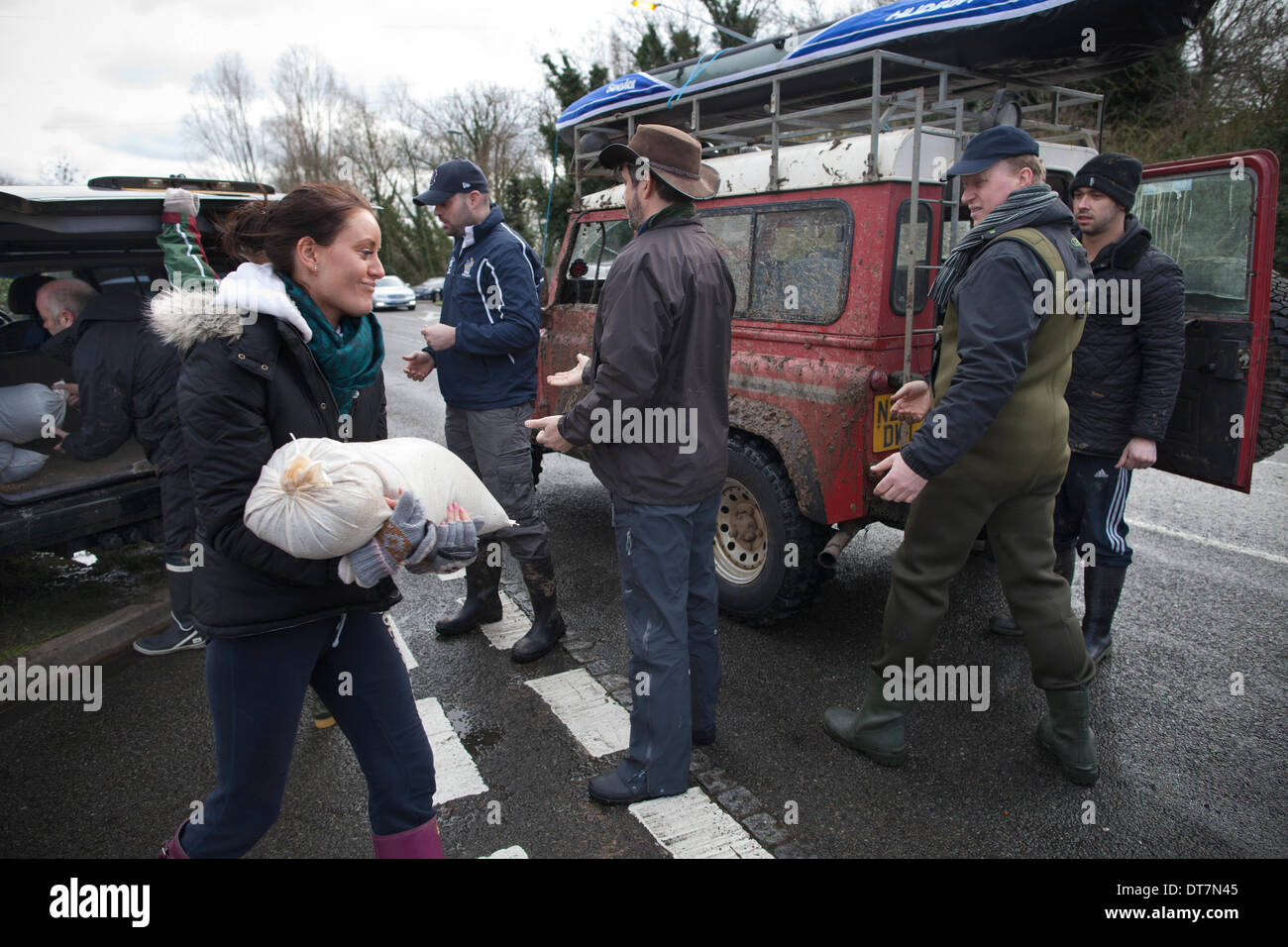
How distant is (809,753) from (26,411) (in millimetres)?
4795

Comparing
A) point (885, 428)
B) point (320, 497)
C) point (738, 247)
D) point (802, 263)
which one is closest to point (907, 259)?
point (802, 263)

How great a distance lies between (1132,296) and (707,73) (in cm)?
253

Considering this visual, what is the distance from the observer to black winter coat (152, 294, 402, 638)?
1.79 metres

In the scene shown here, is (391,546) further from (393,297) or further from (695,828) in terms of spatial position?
(393,297)

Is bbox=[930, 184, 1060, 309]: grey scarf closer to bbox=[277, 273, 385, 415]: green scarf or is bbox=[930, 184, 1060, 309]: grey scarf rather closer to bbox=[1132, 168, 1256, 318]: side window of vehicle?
bbox=[1132, 168, 1256, 318]: side window of vehicle

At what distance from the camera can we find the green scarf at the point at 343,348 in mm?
1981

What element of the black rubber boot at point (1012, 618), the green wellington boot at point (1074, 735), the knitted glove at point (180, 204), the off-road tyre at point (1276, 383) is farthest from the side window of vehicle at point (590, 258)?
the green wellington boot at point (1074, 735)

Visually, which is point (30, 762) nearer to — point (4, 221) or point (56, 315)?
point (4, 221)

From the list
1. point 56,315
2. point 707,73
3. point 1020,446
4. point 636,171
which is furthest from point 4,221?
point 1020,446

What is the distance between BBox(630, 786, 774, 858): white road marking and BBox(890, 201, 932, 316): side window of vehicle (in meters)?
2.30

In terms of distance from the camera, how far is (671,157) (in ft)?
8.84

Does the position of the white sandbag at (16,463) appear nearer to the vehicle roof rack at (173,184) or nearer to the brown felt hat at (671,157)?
the vehicle roof rack at (173,184)

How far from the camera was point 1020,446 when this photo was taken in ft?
9.01

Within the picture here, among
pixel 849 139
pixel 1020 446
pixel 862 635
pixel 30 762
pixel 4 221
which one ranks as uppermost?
pixel 849 139
